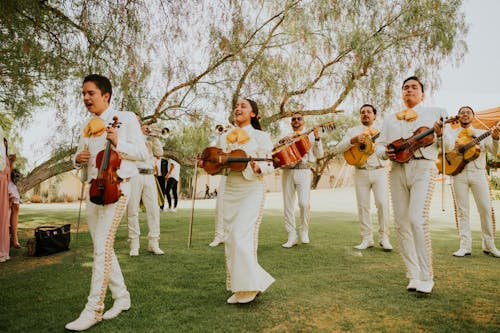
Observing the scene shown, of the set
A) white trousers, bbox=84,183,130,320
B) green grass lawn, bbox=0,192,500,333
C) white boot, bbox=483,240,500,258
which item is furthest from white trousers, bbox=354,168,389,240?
white trousers, bbox=84,183,130,320

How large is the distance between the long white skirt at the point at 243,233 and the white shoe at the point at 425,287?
154 centimetres

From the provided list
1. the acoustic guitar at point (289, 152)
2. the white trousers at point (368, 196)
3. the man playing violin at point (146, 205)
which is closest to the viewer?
the acoustic guitar at point (289, 152)

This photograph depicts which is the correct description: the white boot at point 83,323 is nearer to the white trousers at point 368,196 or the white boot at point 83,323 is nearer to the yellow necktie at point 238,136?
the yellow necktie at point 238,136

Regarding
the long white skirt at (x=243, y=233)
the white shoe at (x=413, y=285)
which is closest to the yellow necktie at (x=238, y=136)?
the long white skirt at (x=243, y=233)

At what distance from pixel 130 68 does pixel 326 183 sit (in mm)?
37853

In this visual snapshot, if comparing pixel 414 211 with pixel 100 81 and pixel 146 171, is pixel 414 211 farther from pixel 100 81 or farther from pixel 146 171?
pixel 146 171

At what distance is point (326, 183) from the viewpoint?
43312 millimetres

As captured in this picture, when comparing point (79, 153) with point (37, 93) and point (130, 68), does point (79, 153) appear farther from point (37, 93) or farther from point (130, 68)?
point (37, 93)

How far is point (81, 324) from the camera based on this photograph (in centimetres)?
320

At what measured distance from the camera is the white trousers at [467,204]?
→ 6.20 metres

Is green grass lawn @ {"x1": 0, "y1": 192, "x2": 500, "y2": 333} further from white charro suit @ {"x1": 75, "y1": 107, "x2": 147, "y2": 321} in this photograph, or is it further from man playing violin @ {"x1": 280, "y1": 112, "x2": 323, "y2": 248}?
man playing violin @ {"x1": 280, "y1": 112, "x2": 323, "y2": 248}

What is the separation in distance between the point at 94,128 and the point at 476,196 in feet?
19.7

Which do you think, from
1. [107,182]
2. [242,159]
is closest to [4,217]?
[107,182]

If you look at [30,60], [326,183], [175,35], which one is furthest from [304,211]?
[326,183]
